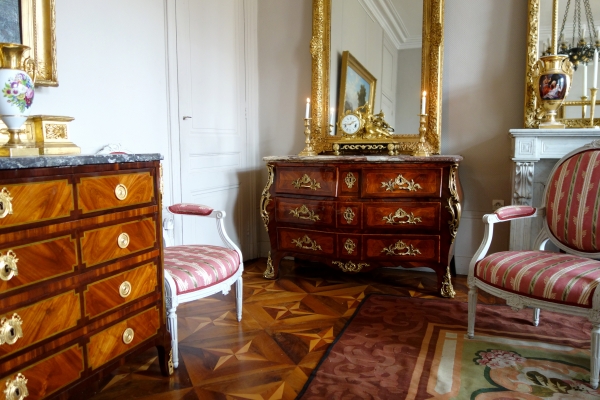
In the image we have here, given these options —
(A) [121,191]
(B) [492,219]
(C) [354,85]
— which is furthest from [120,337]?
(C) [354,85]

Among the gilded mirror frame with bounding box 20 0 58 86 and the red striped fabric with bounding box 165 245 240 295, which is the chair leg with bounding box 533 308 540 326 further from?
the gilded mirror frame with bounding box 20 0 58 86

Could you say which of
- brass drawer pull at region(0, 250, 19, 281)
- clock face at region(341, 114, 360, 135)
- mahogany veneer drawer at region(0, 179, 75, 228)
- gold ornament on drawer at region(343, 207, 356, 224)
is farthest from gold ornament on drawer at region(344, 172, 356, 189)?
brass drawer pull at region(0, 250, 19, 281)

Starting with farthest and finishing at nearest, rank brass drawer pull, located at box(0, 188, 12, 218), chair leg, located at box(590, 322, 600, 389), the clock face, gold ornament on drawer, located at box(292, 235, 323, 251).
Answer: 1. the clock face
2. gold ornament on drawer, located at box(292, 235, 323, 251)
3. chair leg, located at box(590, 322, 600, 389)
4. brass drawer pull, located at box(0, 188, 12, 218)

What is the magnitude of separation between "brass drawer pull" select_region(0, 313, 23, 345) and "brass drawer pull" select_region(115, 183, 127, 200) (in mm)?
482

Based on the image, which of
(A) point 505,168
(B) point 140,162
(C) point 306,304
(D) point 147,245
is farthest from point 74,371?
(A) point 505,168

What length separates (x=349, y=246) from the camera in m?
Answer: 2.88

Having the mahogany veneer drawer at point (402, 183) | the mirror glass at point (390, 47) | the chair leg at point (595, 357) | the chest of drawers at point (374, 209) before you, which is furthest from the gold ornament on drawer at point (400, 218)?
the chair leg at point (595, 357)

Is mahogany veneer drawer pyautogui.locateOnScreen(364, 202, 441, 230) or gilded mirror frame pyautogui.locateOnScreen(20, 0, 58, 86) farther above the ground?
gilded mirror frame pyautogui.locateOnScreen(20, 0, 58, 86)

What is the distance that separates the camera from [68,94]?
2.16 m

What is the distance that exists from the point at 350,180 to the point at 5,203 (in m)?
1.95

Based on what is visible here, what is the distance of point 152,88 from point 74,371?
1713mm

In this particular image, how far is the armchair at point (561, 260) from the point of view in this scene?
5.67ft

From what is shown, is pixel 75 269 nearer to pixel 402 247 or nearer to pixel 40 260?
pixel 40 260

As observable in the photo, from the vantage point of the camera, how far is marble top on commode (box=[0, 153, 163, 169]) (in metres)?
1.21
